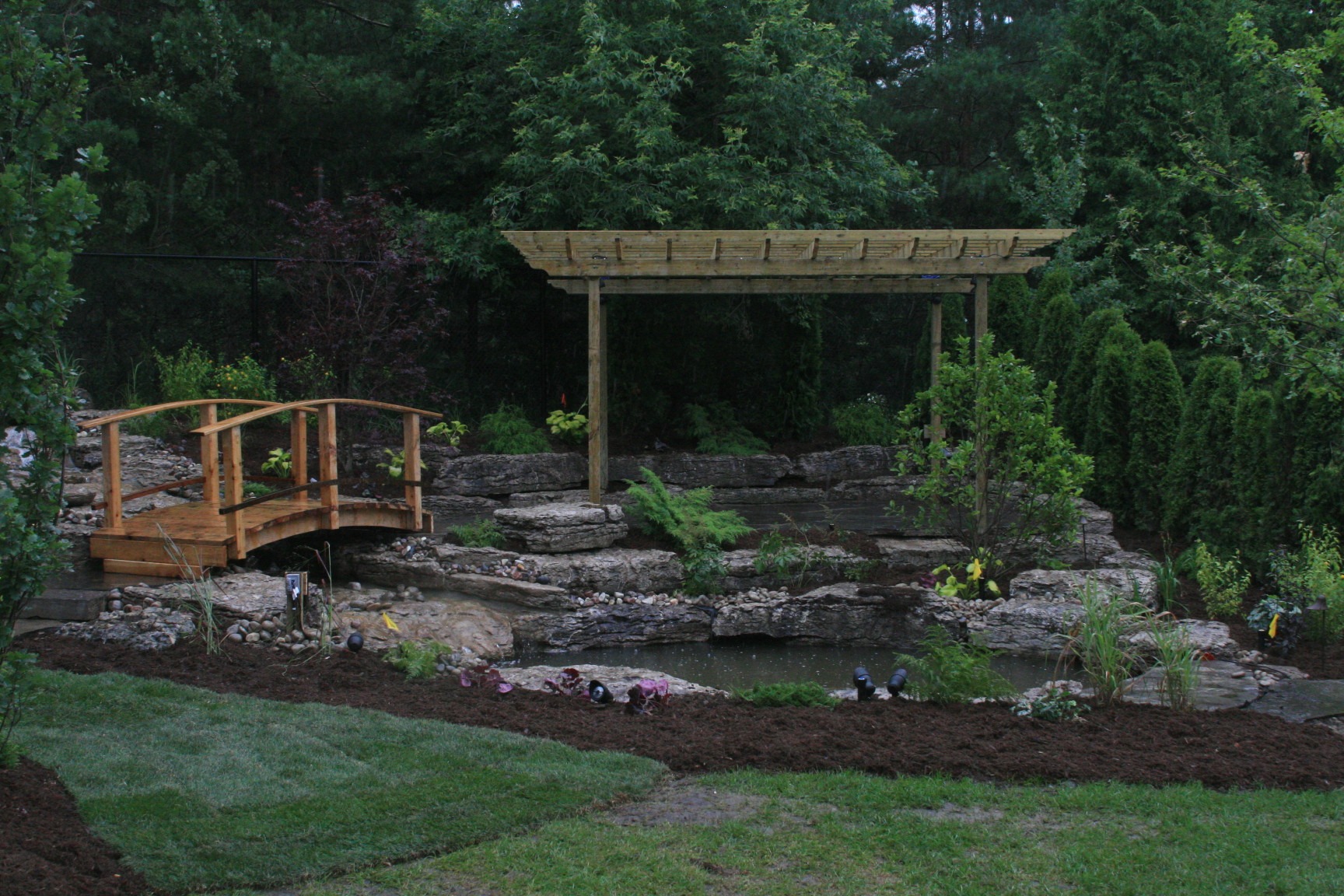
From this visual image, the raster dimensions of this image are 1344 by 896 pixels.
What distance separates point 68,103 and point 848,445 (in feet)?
38.6

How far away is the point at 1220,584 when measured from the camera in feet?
26.4

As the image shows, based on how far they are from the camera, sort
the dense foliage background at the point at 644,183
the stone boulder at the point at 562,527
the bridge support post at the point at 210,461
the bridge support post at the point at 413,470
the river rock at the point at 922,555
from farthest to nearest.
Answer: the dense foliage background at the point at 644,183 → the stone boulder at the point at 562,527 → the river rock at the point at 922,555 → the bridge support post at the point at 413,470 → the bridge support post at the point at 210,461

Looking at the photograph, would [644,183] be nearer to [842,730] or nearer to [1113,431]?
[1113,431]

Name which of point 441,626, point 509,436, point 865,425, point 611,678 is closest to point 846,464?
point 865,425

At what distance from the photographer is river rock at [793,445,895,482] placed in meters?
14.0

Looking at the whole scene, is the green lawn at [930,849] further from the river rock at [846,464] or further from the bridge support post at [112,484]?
the river rock at [846,464]

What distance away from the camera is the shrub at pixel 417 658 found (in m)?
6.07

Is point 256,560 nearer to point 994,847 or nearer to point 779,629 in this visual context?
point 779,629

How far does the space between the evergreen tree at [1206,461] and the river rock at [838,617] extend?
2.68 metres

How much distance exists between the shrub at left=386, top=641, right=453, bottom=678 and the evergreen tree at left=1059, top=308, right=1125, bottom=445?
7.84 metres

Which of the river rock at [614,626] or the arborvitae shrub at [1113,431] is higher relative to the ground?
the arborvitae shrub at [1113,431]

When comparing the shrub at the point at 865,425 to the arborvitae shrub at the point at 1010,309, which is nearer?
the arborvitae shrub at the point at 1010,309

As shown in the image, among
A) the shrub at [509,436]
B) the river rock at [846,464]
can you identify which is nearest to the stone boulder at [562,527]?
the shrub at [509,436]

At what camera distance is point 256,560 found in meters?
8.58
